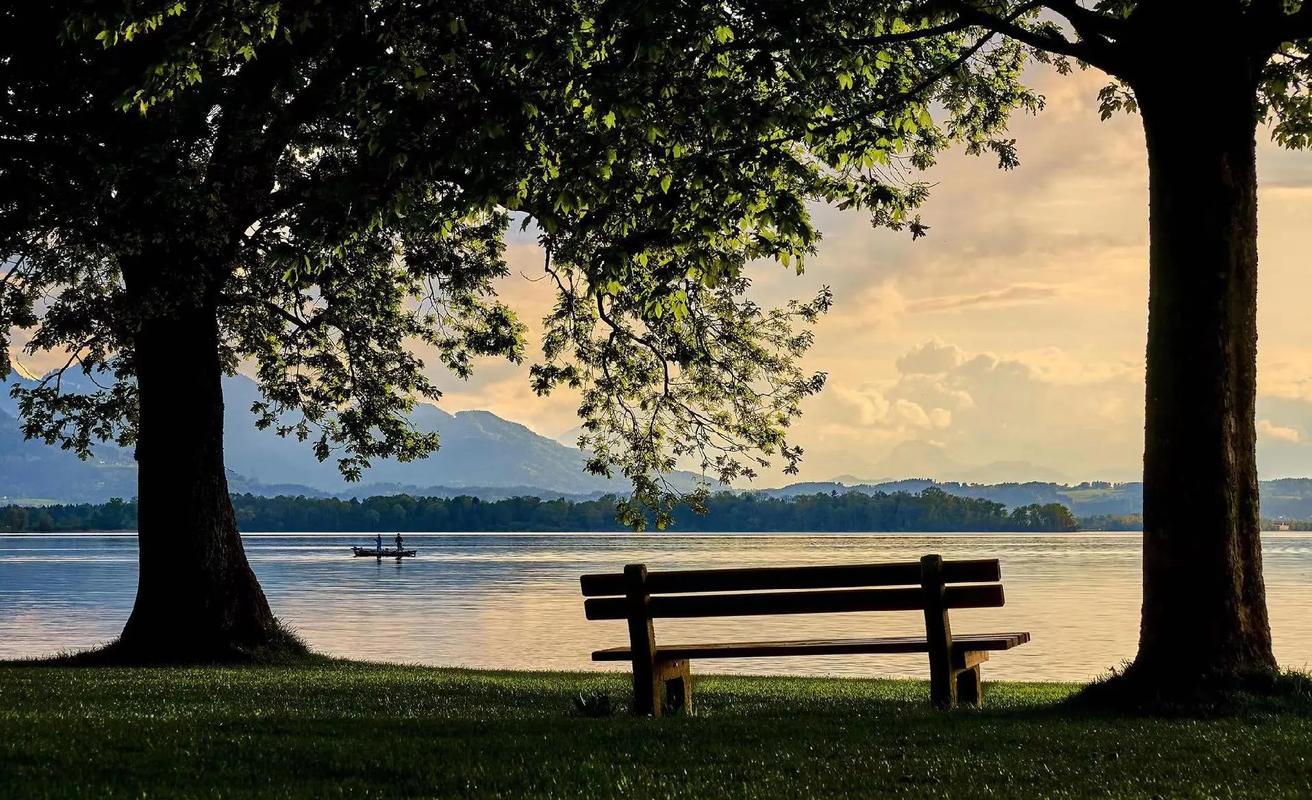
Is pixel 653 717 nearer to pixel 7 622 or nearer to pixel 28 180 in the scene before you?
pixel 28 180

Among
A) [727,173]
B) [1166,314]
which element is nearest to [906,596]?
[1166,314]

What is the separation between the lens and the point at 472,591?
8625 centimetres

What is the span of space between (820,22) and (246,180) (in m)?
10.6

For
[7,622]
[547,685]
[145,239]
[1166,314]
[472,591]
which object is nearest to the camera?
[1166,314]

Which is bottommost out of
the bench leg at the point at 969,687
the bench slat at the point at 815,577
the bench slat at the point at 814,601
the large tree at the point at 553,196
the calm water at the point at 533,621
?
the calm water at the point at 533,621

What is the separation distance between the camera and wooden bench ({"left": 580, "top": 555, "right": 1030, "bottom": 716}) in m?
12.1

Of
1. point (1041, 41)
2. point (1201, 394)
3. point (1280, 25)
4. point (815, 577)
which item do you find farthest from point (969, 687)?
point (1280, 25)

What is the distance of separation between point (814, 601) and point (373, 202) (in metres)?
6.61

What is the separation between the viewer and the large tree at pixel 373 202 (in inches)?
561

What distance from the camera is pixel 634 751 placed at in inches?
390

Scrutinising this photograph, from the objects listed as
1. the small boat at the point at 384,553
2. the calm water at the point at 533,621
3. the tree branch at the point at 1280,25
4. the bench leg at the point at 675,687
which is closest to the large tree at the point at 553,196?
the tree branch at the point at 1280,25

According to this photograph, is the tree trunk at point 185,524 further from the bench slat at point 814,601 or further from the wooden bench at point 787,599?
the bench slat at point 814,601

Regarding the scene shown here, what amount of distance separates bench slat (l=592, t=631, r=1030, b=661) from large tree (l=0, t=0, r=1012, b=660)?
3.82 metres

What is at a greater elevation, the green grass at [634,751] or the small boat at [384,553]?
the green grass at [634,751]
